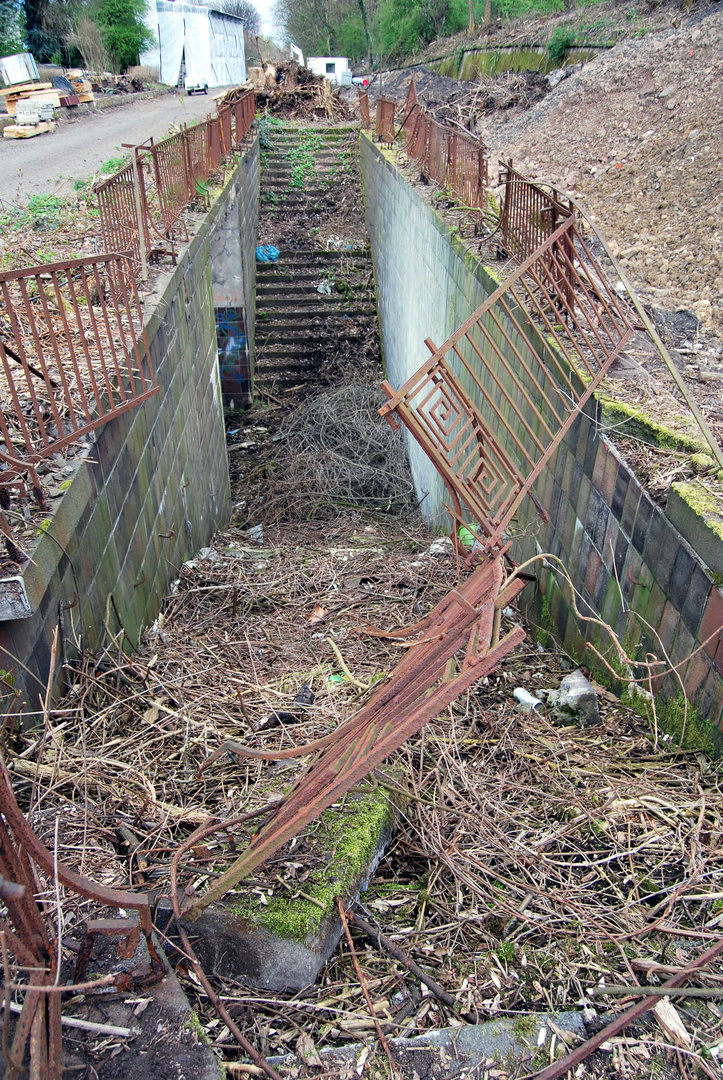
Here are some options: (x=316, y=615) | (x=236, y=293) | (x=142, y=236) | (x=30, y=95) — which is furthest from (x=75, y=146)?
(x=316, y=615)

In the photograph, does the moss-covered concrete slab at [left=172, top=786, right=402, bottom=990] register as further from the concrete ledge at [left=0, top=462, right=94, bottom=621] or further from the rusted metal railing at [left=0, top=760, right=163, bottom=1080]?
the concrete ledge at [left=0, top=462, right=94, bottom=621]

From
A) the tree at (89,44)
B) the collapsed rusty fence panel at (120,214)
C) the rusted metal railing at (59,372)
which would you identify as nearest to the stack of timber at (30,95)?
the tree at (89,44)

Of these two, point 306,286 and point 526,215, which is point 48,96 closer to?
point 306,286

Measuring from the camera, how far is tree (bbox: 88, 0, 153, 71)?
33219 millimetres

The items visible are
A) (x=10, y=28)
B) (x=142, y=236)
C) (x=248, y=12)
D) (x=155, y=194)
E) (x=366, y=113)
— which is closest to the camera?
(x=142, y=236)

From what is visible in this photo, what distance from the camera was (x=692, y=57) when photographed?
41.7 ft

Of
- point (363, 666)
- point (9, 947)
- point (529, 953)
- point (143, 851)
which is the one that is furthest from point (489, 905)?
point (363, 666)

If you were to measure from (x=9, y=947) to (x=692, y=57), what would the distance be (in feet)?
52.5

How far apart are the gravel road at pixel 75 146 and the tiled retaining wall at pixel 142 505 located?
4.11 meters

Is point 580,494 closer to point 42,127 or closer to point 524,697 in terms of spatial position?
point 524,697

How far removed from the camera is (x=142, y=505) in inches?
187

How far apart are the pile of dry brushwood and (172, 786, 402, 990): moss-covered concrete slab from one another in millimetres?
19763

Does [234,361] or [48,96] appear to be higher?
[48,96]

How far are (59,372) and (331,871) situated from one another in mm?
2509
